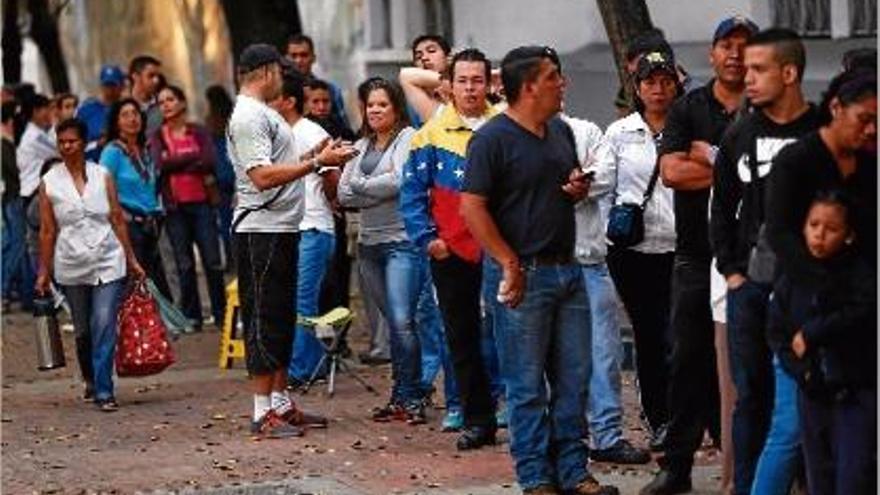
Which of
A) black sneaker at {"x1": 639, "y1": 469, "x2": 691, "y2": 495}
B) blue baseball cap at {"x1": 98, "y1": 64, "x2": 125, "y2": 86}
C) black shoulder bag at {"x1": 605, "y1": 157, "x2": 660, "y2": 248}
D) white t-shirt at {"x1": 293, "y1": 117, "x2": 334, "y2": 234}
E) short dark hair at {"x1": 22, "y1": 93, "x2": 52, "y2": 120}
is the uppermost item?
blue baseball cap at {"x1": 98, "y1": 64, "x2": 125, "y2": 86}

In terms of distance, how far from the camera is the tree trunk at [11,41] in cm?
3078

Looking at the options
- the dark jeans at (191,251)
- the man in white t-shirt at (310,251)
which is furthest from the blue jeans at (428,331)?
the dark jeans at (191,251)

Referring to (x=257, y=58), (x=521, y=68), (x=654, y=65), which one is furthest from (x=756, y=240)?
(x=257, y=58)

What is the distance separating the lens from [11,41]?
31.0 m

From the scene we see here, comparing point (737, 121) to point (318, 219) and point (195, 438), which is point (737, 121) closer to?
point (195, 438)

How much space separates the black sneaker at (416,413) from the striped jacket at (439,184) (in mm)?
1357

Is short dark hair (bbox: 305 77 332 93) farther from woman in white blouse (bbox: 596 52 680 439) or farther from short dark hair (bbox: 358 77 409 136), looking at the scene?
woman in white blouse (bbox: 596 52 680 439)

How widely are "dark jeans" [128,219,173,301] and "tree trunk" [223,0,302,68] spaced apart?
2.57m

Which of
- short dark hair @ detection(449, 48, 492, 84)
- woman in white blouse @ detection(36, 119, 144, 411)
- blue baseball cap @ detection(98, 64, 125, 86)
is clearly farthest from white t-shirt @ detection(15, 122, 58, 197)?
short dark hair @ detection(449, 48, 492, 84)

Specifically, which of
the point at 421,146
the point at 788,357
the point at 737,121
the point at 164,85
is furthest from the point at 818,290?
the point at 164,85

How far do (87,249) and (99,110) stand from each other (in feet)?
26.1

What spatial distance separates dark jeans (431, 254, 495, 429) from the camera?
498 inches

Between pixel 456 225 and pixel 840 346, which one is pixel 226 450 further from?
pixel 840 346

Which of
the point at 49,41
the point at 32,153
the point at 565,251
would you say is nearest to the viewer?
the point at 565,251
